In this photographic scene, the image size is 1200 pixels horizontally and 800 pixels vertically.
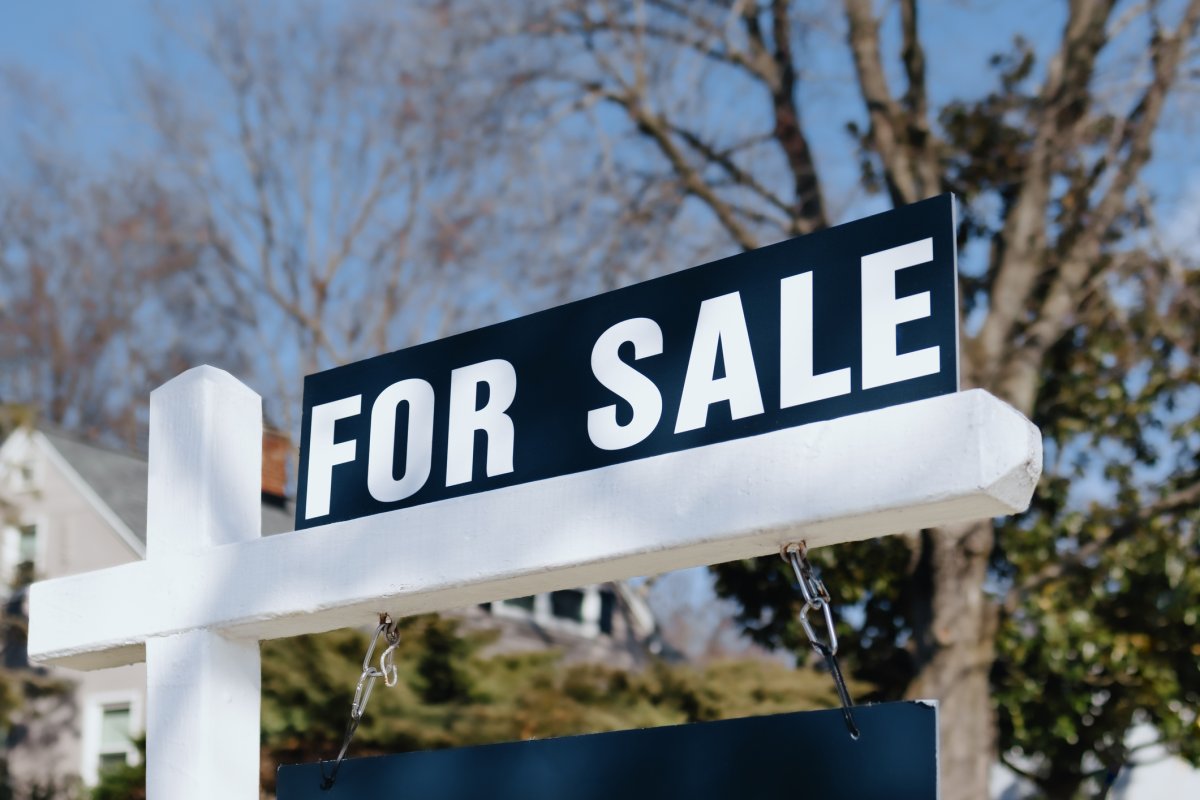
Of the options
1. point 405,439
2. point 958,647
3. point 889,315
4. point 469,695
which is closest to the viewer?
point 889,315

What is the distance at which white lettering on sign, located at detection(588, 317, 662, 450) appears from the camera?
8.37 ft

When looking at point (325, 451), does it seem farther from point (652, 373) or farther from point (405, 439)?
point (652, 373)

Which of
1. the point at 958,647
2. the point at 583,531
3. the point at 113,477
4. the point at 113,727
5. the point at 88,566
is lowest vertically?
the point at 583,531

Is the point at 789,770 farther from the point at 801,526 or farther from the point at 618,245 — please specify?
A: the point at 618,245

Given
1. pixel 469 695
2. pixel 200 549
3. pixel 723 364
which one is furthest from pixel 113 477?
pixel 723 364

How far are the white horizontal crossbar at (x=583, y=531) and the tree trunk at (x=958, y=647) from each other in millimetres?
7644

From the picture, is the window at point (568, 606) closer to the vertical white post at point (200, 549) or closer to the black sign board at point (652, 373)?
the vertical white post at point (200, 549)

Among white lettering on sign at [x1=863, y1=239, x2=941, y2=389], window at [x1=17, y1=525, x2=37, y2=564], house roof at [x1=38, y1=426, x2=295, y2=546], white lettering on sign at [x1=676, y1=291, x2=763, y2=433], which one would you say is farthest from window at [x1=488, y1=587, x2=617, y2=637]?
white lettering on sign at [x1=863, y1=239, x2=941, y2=389]

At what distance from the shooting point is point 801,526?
91.8 inches

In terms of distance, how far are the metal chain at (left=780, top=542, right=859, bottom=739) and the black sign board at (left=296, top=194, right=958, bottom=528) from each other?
0.20 m

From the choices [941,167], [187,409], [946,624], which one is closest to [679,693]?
[946,624]

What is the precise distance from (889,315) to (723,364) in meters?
0.30

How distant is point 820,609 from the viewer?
2334 millimetres

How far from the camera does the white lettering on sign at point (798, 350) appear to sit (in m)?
2.37
